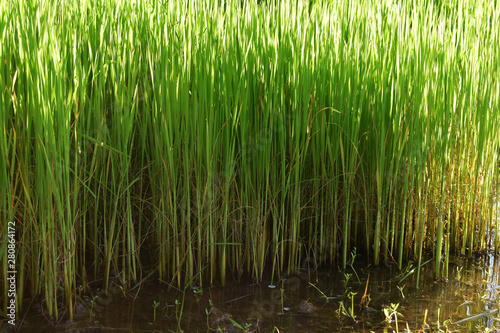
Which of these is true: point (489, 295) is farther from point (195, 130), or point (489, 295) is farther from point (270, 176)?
point (195, 130)

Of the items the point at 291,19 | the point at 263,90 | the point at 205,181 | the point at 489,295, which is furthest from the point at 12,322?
the point at 489,295

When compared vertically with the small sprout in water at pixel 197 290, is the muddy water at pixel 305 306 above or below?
below

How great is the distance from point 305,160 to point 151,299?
0.89m

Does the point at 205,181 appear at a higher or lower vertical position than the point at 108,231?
higher

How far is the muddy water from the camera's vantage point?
1.75 m

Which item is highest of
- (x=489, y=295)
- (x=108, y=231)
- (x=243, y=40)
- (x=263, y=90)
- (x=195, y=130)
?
(x=243, y=40)

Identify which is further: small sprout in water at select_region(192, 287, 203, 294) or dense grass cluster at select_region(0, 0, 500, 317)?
small sprout in water at select_region(192, 287, 203, 294)

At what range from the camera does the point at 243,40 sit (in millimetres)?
1981

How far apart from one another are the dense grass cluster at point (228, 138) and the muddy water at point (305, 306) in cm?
9

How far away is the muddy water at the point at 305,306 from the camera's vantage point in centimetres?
175

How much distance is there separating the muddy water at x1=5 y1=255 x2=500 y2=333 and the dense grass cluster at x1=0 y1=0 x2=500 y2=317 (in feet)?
0.30

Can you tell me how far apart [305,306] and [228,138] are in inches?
28.3

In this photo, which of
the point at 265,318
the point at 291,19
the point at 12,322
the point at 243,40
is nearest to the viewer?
the point at 12,322

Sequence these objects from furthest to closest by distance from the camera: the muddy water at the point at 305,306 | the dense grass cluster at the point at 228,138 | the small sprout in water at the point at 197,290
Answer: the small sprout in water at the point at 197,290
the muddy water at the point at 305,306
the dense grass cluster at the point at 228,138
